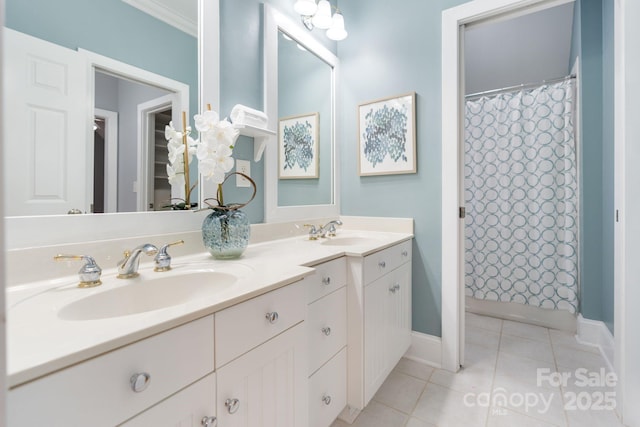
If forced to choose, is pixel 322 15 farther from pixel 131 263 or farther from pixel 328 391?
pixel 328 391

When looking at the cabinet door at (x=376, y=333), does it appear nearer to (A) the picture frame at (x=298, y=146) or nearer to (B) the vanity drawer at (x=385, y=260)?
(B) the vanity drawer at (x=385, y=260)

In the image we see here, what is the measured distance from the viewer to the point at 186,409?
570mm

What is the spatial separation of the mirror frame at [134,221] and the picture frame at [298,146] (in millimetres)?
492

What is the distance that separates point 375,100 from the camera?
6.43 feet

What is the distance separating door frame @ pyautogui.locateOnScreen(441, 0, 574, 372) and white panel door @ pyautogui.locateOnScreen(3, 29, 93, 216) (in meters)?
1.67

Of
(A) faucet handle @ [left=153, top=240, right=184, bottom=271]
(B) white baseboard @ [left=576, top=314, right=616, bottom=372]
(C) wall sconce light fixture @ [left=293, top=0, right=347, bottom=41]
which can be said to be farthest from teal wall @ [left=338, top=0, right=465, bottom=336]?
(A) faucet handle @ [left=153, top=240, right=184, bottom=271]

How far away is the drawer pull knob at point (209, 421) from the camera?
601mm

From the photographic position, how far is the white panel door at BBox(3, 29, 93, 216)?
0.77m

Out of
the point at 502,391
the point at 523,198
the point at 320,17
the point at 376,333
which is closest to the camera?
the point at 376,333

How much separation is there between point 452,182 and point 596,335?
4.81 feet

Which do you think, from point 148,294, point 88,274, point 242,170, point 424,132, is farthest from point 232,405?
point 424,132

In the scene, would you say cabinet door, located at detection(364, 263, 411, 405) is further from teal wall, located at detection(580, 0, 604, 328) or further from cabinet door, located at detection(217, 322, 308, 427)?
teal wall, located at detection(580, 0, 604, 328)

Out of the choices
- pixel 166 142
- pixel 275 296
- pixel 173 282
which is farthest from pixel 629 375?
pixel 166 142

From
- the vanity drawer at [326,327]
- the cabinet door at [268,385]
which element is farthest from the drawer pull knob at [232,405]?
the vanity drawer at [326,327]
